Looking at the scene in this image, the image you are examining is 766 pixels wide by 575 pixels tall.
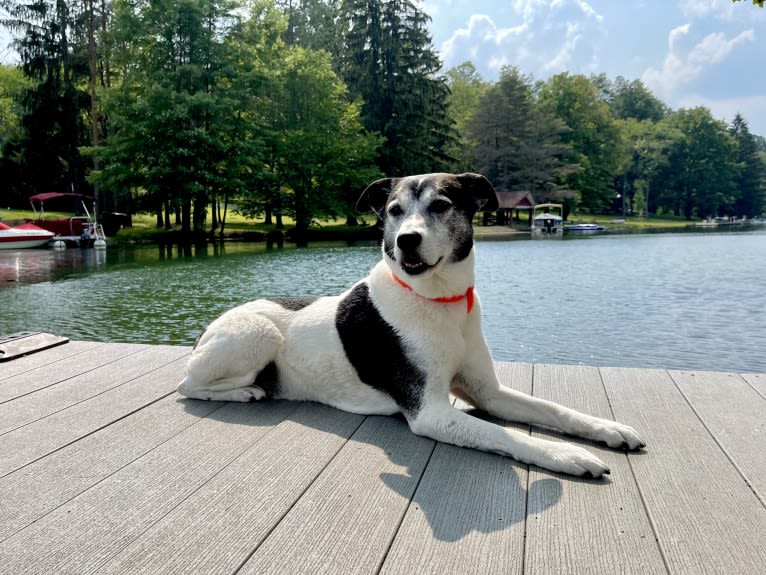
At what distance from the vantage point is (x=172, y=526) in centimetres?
184

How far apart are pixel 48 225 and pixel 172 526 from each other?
106ft

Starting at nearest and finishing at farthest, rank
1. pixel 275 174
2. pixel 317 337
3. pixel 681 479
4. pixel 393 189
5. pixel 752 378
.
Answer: pixel 681 479 < pixel 393 189 < pixel 317 337 < pixel 752 378 < pixel 275 174

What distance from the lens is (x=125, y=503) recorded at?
1987mm

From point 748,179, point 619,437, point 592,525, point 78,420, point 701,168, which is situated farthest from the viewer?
point 748,179

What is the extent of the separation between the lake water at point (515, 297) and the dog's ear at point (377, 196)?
230 inches

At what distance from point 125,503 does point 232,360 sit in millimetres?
1199

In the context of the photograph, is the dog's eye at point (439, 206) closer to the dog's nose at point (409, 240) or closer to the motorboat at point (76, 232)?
the dog's nose at point (409, 240)

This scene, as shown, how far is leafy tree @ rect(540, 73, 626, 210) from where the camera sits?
60.7 m

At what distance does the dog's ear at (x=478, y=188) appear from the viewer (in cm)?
283

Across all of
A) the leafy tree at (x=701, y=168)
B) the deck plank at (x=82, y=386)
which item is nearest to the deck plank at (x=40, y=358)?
the deck plank at (x=82, y=386)

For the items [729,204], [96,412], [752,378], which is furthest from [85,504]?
[729,204]

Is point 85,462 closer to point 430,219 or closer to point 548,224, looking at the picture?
point 430,219

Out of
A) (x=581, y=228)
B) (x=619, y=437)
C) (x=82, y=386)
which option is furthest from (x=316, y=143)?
(x=619, y=437)

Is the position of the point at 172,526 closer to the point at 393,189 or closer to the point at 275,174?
the point at 393,189
